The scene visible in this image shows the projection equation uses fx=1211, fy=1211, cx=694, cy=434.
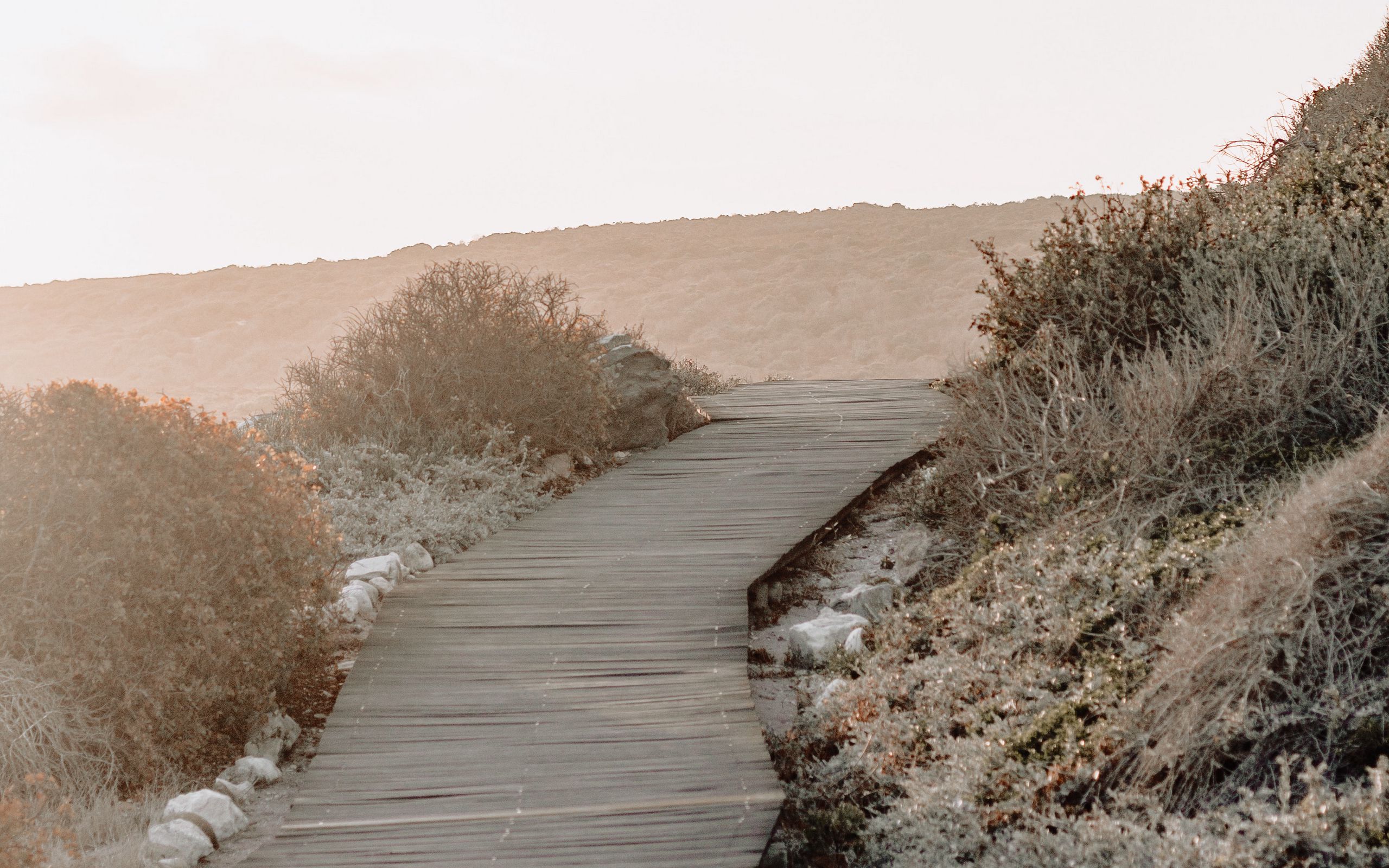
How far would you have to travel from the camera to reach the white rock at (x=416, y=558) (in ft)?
23.5

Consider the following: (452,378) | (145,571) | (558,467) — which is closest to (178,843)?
(145,571)

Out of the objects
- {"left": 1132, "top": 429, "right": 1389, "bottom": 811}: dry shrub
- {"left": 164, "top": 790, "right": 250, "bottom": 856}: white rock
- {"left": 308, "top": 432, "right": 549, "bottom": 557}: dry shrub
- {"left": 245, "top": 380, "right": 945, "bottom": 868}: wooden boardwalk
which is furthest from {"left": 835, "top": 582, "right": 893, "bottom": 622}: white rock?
{"left": 164, "top": 790, "right": 250, "bottom": 856}: white rock

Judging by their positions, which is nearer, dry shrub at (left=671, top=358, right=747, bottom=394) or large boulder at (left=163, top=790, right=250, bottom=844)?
large boulder at (left=163, top=790, right=250, bottom=844)

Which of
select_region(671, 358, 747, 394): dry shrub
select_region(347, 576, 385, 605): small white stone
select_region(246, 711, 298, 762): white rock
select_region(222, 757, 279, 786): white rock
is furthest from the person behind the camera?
select_region(671, 358, 747, 394): dry shrub

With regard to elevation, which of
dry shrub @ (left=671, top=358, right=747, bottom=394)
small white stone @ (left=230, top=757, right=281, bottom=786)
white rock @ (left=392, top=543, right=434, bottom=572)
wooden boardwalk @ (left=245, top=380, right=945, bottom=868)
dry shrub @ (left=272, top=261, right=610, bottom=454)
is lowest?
small white stone @ (left=230, top=757, right=281, bottom=786)

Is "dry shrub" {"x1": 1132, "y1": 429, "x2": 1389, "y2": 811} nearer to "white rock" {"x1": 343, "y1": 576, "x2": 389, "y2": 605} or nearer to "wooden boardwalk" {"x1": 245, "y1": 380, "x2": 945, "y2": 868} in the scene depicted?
"wooden boardwalk" {"x1": 245, "y1": 380, "x2": 945, "y2": 868}

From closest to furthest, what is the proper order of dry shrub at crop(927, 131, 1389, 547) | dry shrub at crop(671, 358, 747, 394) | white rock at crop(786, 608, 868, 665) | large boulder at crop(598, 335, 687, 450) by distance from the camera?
1. dry shrub at crop(927, 131, 1389, 547)
2. white rock at crop(786, 608, 868, 665)
3. large boulder at crop(598, 335, 687, 450)
4. dry shrub at crop(671, 358, 747, 394)

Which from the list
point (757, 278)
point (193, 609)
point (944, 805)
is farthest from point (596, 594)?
point (757, 278)

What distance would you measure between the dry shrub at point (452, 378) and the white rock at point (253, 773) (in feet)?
13.2

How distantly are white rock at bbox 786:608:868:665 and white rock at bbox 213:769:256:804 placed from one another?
2.66 meters

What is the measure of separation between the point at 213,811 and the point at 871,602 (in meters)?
3.48

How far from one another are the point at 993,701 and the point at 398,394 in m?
5.82

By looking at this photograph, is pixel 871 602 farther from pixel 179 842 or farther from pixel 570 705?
pixel 179 842

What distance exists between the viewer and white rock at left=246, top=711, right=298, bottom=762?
5195 millimetres
